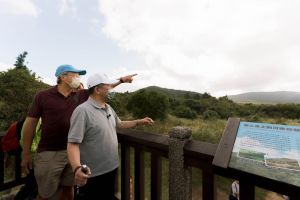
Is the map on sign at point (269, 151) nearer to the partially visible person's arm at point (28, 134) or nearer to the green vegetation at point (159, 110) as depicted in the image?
the green vegetation at point (159, 110)

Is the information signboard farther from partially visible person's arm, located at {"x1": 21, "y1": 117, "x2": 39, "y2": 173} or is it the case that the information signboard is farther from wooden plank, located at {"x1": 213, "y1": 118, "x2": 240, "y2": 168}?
partially visible person's arm, located at {"x1": 21, "y1": 117, "x2": 39, "y2": 173}

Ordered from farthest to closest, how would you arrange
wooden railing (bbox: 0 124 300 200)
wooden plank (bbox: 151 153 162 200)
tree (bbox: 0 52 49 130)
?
tree (bbox: 0 52 49 130), wooden plank (bbox: 151 153 162 200), wooden railing (bbox: 0 124 300 200)

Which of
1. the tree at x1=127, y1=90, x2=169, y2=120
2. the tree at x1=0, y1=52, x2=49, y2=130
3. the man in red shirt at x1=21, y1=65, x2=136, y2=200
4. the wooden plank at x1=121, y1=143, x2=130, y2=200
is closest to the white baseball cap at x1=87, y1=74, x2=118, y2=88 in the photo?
the man in red shirt at x1=21, y1=65, x2=136, y2=200

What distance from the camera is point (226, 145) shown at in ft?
5.08

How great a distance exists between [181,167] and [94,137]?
28.5 inches

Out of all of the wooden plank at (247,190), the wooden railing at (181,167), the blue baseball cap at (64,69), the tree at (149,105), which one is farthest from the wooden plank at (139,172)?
the tree at (149,105)

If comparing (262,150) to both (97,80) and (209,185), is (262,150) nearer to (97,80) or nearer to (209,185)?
(209,185)

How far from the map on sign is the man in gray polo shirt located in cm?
104

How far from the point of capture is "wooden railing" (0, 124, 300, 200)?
4.71 ft

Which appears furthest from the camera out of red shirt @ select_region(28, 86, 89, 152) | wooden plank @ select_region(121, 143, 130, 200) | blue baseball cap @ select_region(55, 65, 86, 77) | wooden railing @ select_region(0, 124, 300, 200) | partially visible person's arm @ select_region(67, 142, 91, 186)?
wooden plank @ select_region(121, 143, 130, 200)

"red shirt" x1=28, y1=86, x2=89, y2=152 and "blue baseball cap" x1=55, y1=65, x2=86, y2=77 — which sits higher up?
"blue baseball cap" x1=55, y1=65, x2=86, y2=77

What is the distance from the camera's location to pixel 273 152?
1290 mm

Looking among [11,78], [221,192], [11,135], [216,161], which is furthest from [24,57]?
[216,161]

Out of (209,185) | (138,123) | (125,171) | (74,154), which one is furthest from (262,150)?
(125,171)
